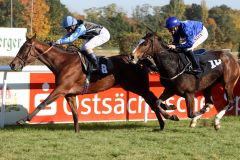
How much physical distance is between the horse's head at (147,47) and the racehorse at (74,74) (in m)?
0.64

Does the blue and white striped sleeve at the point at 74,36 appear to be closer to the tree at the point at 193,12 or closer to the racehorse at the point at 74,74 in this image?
the racehorse at the point at 74,74

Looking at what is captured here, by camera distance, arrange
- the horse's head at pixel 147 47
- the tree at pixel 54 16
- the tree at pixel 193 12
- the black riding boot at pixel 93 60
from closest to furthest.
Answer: the horse's head at pixel 147 47, the black riding boot at pixel 93 60, the tree at pixel 54 16, the tree at pixel 193 12

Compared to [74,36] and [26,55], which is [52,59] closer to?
[26,55]

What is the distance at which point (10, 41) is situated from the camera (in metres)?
12.2

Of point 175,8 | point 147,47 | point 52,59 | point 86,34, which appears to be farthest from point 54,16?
point 147,47

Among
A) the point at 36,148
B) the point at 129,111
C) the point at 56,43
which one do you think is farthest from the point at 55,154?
the point at 129,111

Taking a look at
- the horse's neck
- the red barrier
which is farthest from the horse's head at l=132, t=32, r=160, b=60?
the red barrier

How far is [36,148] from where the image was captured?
22.0 feet

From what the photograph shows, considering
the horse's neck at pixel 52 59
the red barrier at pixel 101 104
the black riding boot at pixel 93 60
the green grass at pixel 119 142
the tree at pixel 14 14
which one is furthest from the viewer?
the tree at pixel 14 14

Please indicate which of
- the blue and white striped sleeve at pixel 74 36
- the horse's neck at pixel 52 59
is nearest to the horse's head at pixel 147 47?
the blue and white striped sleeve at pixel 74 36

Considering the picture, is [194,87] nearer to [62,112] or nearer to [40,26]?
[62,112]

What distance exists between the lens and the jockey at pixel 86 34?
8.31 m

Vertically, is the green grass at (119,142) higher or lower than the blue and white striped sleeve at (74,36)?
lower

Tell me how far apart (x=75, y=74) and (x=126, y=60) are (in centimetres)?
99
